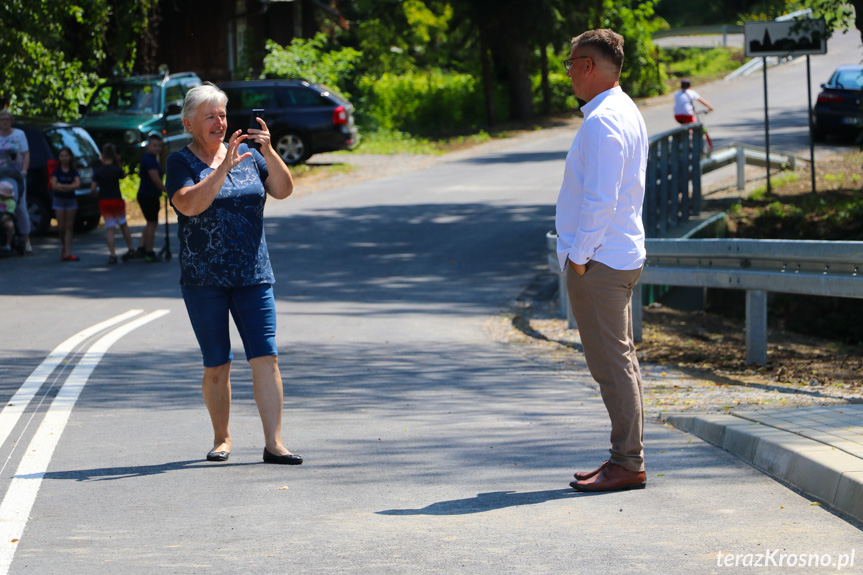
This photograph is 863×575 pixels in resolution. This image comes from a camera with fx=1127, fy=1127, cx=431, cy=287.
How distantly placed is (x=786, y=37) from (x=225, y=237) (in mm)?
12917

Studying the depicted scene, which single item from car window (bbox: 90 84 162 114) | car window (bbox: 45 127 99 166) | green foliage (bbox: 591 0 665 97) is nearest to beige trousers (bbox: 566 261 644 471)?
car window (bbox: 45 127 99 166)

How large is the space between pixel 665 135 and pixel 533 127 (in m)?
20.9

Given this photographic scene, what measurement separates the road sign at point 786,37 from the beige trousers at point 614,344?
12338 millimetres

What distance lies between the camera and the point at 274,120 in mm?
25672

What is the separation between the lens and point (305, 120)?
2562cm

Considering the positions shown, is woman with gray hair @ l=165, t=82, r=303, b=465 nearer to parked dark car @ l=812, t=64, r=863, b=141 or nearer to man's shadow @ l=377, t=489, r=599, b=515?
man's shadow @ l=377, t=489, r=599, b=515

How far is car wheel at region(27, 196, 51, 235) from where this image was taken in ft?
55.9

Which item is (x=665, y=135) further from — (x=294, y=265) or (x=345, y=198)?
(x=345, y=198)

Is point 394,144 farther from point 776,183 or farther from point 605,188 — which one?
point 605,188

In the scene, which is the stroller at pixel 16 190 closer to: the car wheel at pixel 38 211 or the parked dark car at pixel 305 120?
the car wheel at pixel 38 211

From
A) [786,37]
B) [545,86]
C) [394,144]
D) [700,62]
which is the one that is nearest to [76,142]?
[786,37]

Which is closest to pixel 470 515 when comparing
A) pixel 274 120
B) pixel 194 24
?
pixel 274 120

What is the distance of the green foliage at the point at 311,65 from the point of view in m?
32.8

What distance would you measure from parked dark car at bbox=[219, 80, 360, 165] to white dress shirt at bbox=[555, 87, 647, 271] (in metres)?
21.1
